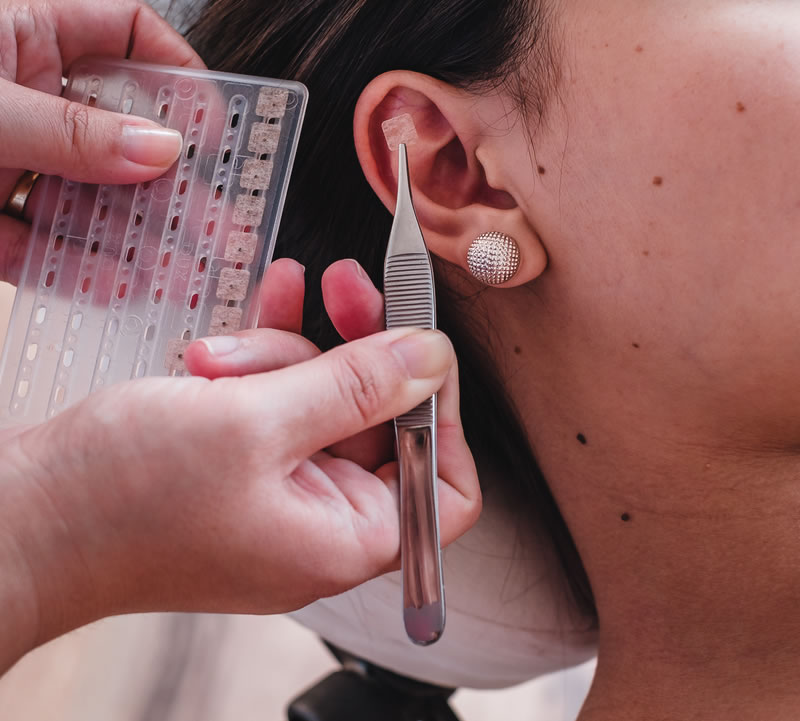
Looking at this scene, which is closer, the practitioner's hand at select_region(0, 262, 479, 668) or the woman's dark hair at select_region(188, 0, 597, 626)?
Answer: the practitioner's hand at select_region(0, 262, 479, 668)

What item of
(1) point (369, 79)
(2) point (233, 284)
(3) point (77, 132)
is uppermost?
(1) point (369, 79)

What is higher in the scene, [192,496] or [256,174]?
[256,174]

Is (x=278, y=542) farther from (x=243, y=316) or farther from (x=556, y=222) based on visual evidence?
(x=556, y=222)

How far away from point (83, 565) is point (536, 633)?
632 millimetres

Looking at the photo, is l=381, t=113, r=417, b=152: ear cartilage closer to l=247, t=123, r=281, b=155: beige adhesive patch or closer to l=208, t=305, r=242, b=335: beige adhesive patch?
l=247, t=123, r=281, b=155: beige adhesive patch

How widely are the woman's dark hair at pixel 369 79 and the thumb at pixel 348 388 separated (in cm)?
22

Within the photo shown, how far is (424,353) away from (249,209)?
0.28m

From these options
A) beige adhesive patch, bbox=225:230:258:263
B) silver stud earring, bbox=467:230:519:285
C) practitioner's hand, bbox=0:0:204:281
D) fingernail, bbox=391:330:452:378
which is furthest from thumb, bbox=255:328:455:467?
practitioner's hand, bbox=0:0:204:281

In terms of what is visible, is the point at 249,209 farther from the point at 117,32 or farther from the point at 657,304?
the point at 657,304

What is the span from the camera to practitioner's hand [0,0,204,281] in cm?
79

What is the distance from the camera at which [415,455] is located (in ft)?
2.33

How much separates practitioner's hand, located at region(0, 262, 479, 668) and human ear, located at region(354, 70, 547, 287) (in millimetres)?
167

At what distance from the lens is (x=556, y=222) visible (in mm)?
755

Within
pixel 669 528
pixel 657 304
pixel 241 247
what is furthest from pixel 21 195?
pixel 669 528
